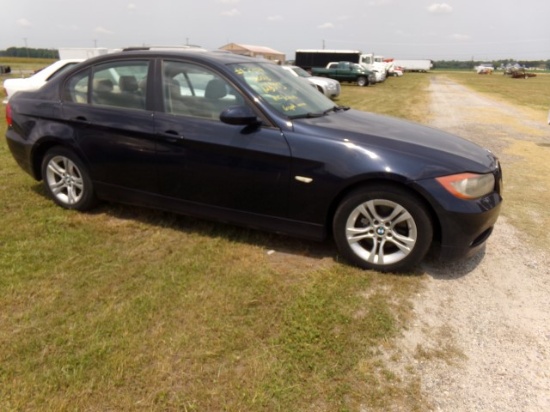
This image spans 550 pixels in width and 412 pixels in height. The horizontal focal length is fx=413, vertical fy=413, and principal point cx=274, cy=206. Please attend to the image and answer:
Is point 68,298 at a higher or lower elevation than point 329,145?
lower

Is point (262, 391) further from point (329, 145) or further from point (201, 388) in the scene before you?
point (329, 145)

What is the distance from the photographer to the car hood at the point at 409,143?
3.07m

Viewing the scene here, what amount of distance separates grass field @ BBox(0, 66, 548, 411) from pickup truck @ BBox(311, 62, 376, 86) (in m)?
27.6

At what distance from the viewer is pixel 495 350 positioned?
8.29ft

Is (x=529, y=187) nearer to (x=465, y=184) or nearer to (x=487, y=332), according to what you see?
(x=465, y=184)

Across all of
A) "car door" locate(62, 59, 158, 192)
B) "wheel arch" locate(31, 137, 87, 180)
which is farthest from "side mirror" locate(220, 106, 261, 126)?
"wheel arch" locate(31, 137, 87, 180)

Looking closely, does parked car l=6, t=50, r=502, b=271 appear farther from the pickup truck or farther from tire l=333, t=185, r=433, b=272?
the pickup truck

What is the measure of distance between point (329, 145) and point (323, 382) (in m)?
1.71

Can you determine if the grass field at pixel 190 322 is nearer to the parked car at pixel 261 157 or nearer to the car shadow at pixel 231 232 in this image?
the car shadow at pixel 231 232

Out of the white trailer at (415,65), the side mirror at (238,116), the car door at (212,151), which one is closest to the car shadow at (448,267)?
the car door at (212,151)

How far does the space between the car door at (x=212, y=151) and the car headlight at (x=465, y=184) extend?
1.18 m

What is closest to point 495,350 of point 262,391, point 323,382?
point 323,382

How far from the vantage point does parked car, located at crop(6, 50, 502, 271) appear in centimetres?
308

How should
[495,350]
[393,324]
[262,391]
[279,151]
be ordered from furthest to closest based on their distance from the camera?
[279,151] < [393,324] < [495,350] < [262,391]
